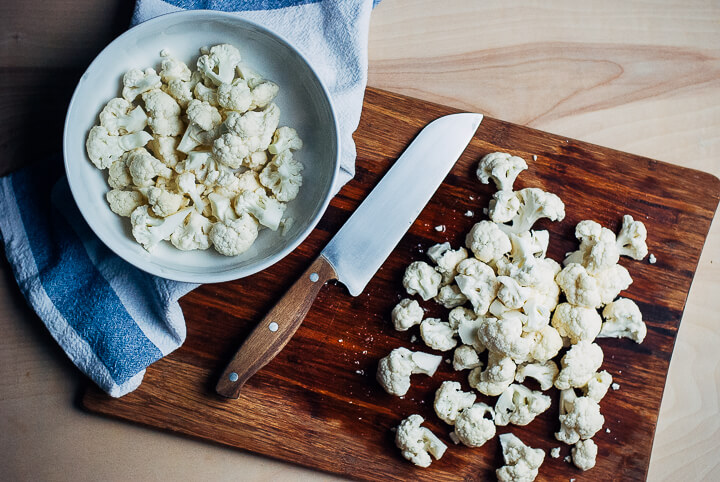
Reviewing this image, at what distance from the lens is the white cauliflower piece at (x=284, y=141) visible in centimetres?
131

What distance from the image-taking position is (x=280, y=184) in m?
1.33

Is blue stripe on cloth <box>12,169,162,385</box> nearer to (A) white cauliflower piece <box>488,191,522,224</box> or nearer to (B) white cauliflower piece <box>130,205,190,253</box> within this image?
(B) white cauliflower piece <box>130,205,190,253</box>

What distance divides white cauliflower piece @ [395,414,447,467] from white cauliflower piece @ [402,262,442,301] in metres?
0.32

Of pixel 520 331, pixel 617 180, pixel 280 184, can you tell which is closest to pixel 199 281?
pixel 280 184

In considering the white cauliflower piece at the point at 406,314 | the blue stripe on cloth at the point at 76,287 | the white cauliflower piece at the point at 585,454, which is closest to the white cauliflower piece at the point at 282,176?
the white cauliflower piece at the point at 406,314

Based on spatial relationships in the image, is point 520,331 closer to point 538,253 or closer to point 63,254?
point 538,253

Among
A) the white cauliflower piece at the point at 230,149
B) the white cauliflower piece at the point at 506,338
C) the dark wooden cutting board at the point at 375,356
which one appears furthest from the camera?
the dark wooden cutting board at the point at 375,356

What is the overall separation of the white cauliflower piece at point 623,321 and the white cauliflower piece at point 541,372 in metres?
0.15

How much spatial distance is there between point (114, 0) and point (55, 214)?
1.92 ft

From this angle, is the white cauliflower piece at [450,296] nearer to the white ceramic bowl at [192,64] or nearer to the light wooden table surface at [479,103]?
the white ceramic bowl at [192,64]

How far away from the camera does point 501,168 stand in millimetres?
1423

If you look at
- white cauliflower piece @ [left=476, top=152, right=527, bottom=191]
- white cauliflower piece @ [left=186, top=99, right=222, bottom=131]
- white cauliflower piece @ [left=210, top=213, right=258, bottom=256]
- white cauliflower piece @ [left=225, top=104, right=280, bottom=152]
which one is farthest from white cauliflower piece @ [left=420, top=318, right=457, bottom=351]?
white cauliflower piece @ [left=186, top=99, right=222, bottom=131]

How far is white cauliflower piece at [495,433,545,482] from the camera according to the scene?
4.62 ft

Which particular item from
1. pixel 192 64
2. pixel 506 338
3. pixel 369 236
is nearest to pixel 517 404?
pixel 506 338
